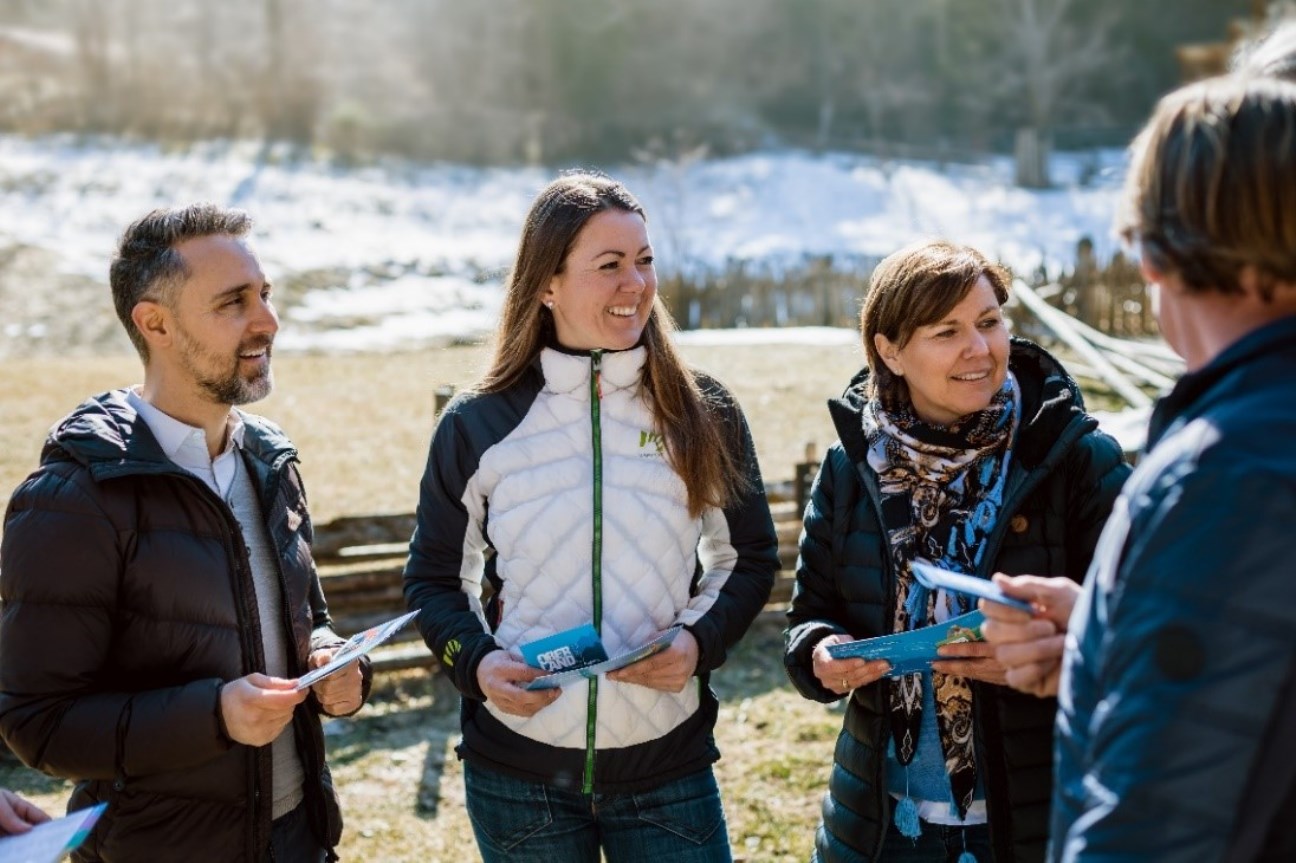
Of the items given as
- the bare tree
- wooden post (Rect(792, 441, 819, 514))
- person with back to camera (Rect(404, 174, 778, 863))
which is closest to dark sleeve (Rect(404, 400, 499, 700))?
person with back to camera (Rect(404, 174, 778, 863))

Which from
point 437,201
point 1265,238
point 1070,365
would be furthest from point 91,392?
point 437,201

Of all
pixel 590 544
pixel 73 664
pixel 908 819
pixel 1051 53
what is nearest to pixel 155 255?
pixel 73 664

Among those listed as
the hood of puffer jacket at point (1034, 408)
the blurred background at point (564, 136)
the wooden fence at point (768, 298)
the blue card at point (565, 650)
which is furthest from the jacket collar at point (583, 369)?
the wooden fence at point (768, 298)

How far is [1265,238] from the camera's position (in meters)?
1.48

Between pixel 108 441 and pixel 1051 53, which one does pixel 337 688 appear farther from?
pixel 1051 53

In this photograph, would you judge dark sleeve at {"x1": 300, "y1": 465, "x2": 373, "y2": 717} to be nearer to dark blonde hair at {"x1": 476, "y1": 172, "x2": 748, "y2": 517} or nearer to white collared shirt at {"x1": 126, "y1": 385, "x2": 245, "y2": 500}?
white collared shirt at {"x1": 126, "y1": 385, "x2": 245, "y2": 500}

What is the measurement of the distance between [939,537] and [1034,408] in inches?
14.7

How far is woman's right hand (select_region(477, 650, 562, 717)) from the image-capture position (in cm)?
275

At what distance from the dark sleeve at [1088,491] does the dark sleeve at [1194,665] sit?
1.20 meters

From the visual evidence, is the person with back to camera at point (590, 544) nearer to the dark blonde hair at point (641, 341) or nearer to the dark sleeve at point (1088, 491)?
the dark blonde hair at point (641, 341)

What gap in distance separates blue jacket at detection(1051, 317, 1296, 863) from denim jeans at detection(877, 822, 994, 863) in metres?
1.23

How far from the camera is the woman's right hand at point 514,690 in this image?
9.02 feet

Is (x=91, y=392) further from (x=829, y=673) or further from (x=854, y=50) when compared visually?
(x=854, y=50)

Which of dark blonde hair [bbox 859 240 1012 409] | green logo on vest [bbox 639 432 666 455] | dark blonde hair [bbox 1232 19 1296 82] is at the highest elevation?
dark blonde hair [bbox 1232 19 1296 82]
